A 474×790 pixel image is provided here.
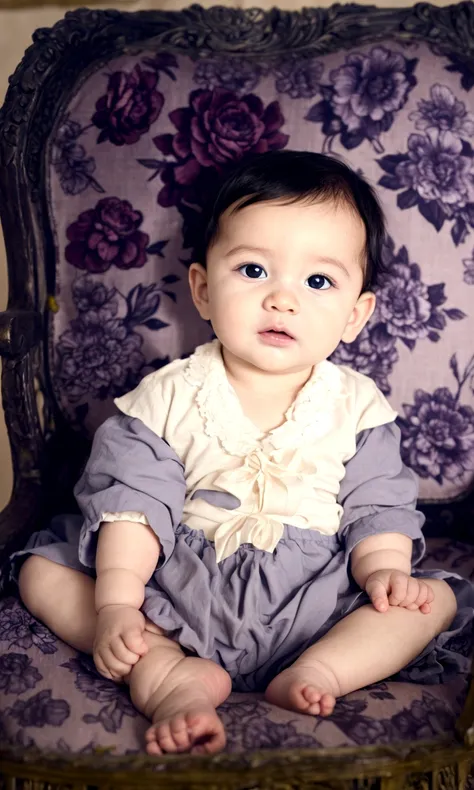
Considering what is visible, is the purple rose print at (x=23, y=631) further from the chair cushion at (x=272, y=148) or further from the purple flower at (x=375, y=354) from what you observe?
the purple flower at (x=375, y=354)

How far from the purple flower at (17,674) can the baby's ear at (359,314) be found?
2.19 feet

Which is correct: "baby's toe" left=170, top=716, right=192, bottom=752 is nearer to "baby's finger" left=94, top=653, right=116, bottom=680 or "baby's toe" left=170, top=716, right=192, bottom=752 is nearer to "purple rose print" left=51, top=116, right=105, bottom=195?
"baby's finger" left=94, top=653, right=116, bottom=680

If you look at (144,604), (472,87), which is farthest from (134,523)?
(472,87)

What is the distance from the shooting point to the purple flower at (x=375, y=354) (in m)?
1.42

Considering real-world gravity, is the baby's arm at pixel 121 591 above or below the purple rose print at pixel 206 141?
below

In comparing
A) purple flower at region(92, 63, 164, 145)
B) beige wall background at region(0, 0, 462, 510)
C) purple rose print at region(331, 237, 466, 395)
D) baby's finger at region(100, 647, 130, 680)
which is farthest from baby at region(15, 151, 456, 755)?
beige wall background at region(0, 0, 462, 510)

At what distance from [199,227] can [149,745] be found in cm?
83

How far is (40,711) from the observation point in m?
0.96

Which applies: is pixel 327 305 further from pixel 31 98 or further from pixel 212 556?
pixel 31 98

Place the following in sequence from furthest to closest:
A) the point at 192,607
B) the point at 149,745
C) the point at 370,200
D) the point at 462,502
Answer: the point at 462,502 → the point at 370,200 → the point at 192,607 → the point at 149,745

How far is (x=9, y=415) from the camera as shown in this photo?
1.37 metres

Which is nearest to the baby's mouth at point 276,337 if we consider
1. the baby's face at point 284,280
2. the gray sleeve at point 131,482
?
the baby's face at point 284,280

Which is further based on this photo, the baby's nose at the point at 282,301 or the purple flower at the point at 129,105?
the purple flower at the point at 129,105

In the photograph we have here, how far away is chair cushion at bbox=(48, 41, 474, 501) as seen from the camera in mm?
1376
